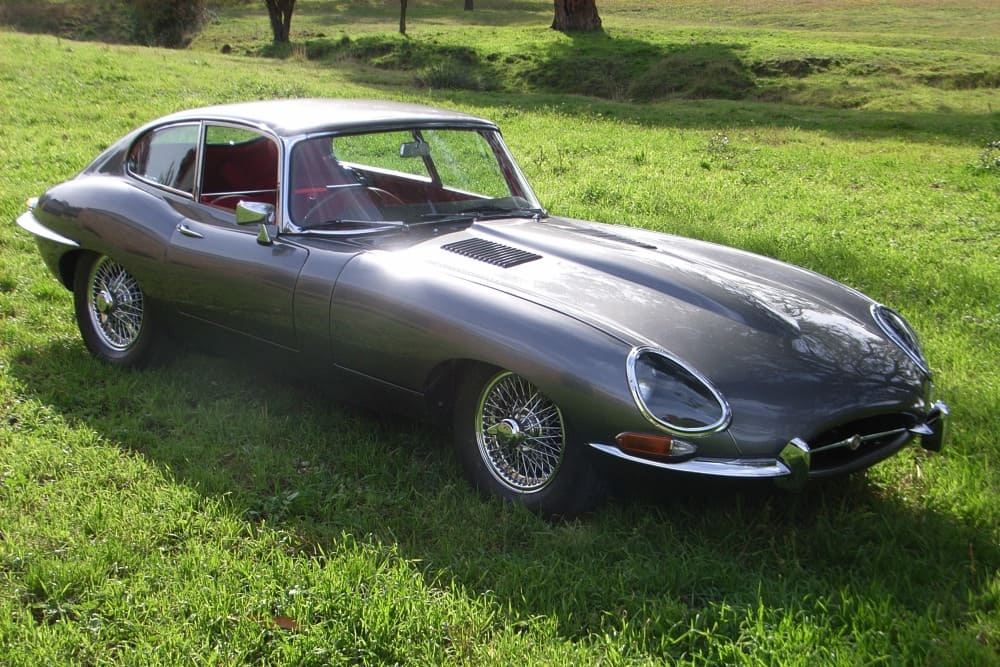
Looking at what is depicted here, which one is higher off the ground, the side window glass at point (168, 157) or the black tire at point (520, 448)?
the side window glass at point (168, 157)

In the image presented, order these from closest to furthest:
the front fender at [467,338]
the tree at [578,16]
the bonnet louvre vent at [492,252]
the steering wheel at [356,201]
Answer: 1. the front fender at [467,338]
2. the bonnet louvre vent at [492,252]
3. the steering wheel at [356,201]
4. the tree at [578,16]

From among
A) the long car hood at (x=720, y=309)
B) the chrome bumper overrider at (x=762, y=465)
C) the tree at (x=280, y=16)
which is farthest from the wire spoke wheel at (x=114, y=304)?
the tree at (x=280, y=16)

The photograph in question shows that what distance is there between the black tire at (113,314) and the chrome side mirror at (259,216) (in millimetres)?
960

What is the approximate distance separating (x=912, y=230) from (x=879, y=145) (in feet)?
19.6

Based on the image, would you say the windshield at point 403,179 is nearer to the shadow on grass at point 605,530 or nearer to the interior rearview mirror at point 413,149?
the interior rearview mirror at point 413,149

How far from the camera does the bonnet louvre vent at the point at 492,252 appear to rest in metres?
3.98

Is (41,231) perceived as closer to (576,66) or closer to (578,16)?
(576,66)

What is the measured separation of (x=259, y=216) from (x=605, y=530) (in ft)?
6.96

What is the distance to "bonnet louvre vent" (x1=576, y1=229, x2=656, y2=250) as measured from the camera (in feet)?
14.8

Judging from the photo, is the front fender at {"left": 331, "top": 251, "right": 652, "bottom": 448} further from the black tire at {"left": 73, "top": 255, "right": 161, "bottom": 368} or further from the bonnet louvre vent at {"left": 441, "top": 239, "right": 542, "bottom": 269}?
the black tire at {"left": 73, "top": 255, "right": 161, "bottom": 368}

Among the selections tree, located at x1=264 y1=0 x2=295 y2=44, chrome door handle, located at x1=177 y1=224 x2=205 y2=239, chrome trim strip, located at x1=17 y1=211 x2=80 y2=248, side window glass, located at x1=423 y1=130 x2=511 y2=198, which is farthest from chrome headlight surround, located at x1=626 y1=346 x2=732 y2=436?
tree, located at x1=264 y1=0 x2=295 y2=44

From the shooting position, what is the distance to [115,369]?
5047 millimetres

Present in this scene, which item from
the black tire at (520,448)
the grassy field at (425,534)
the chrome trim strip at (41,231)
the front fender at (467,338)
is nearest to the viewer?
the grassy field at (425,534)

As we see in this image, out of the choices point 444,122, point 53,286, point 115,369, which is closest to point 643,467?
point 444,122
